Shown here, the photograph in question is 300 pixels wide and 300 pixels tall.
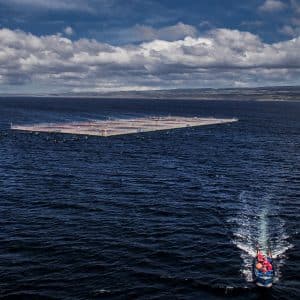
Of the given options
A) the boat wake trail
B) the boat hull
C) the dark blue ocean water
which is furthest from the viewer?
the boat wake trail

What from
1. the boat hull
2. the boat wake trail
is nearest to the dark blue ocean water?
the boat wake trail

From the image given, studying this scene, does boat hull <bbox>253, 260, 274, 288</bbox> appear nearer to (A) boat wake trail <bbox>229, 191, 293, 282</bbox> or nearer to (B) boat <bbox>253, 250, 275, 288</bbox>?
(B) boat <bbox>253, 250, 275, 288</bbox>

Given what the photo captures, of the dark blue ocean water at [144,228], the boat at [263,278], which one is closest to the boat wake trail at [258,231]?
the dark blue ocean water at [144,228]

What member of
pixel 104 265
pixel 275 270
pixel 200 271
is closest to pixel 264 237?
pixel 275 270

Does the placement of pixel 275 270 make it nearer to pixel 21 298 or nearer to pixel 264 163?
pixel 21 298

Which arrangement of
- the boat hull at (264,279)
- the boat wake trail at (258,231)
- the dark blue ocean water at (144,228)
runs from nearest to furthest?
the boat hull at (264,279) < the dark blue ocean water at (144,228) < the boat wake trail at (258,231)

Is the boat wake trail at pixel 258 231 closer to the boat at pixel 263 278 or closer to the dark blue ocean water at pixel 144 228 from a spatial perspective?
the dark blue ocean water at pixel 144 228
